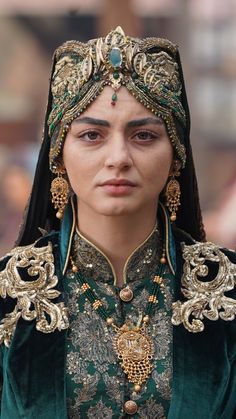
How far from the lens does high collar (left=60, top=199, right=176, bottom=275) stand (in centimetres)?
388

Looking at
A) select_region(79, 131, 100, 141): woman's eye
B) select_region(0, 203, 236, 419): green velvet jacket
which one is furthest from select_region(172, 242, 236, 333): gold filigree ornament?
select_region(79, 131, 100, 141): woman's eye

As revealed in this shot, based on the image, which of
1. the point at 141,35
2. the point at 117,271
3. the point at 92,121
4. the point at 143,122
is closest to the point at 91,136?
the point at 92,121

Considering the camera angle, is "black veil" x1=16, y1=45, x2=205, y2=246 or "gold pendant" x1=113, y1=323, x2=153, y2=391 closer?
"gold pendant" x1=113, y1=323, x2=153, y2=391

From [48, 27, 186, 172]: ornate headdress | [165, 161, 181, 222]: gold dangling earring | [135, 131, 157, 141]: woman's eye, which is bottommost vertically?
[165, 161, 181, 222]: gold dangling earring

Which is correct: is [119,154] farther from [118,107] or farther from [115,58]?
[115,58]

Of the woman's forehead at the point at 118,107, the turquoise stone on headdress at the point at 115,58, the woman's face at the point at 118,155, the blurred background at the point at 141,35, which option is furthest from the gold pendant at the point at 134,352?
the blurred background at the point at 141,35

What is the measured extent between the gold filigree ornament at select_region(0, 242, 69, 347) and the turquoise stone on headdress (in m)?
0.57

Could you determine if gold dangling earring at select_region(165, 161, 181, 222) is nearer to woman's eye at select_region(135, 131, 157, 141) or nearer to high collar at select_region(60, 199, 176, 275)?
A: high collar at select_region(60, 199, 176, 275)

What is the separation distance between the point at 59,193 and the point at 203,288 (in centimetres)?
49

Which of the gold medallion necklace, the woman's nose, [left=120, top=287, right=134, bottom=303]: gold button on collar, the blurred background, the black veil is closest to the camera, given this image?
the woman's nose

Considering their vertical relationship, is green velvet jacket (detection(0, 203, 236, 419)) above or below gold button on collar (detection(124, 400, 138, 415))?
above

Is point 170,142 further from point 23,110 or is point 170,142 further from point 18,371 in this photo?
point 23,110

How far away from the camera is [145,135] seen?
3723 millimetres

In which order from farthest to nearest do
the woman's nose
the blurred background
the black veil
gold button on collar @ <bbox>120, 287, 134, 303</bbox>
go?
the blurred background < the black veil < gold button on collar @ <bbox>120, 287, 134, 303</bbox> < the woman's nose
